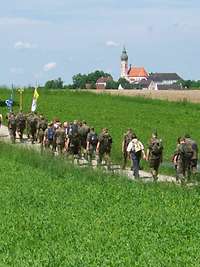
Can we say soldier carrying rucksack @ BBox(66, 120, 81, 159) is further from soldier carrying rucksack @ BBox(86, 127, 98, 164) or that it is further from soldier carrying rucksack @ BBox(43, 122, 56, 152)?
soldier carrying rucksack @ BBox(43, 122, 56, 152)

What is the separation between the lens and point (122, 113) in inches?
2413

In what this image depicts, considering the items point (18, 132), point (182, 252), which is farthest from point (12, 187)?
point (18, 132)

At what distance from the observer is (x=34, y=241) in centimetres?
1845

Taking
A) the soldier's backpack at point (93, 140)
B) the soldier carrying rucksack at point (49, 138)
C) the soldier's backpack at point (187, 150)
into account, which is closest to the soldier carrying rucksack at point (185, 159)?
the soldier's backpack at point (187, 150)

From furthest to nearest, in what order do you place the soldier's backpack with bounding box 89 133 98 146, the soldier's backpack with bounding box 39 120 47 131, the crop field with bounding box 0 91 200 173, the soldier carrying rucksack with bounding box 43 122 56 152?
the crop field with bounding box 0 91 200 173, the soldier's backpack with bounding box 39 120 47 131, the soldier carrying rucksack with bounding box 43 122 56 152, the soldier's backpack with bounding box 89 133 98 146

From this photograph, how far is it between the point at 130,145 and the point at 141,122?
25.3 meters

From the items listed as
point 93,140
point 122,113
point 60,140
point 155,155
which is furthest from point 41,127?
point 122,113

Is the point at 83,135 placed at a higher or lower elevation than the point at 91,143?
higher

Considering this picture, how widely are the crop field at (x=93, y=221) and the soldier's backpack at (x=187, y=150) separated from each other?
232cm

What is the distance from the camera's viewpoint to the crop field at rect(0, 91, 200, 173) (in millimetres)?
48156

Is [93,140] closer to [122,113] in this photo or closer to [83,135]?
[83,135]

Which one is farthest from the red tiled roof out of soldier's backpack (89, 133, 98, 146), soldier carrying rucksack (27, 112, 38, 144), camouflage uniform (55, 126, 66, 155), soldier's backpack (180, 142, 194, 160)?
soldier's backpack (180, 142, 194, 160)

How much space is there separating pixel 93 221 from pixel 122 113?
134ft

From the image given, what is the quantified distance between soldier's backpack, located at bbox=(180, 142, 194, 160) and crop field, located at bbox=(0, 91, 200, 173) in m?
7.69
